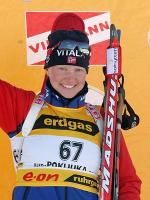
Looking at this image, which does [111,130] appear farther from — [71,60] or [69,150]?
[71,60]

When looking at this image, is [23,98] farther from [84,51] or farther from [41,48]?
[41,48]

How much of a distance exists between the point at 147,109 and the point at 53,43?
637mm

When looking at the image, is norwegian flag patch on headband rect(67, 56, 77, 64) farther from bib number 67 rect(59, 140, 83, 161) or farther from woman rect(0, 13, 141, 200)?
bib number 67 rect(59, 140, 83, 161)

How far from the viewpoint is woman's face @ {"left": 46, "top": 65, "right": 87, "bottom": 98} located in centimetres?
160

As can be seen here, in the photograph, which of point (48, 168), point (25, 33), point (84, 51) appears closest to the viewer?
point (48, 168)

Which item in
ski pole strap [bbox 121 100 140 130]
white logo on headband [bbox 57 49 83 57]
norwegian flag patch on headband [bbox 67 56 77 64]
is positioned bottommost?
ski pole strap [bbox 121 100 140 130]

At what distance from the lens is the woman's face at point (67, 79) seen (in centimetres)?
160

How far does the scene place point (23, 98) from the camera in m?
1.63

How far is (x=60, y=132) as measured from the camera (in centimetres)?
159

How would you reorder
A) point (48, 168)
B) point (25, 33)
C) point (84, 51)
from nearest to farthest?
point (48, 168) < point (84, 51) < point (25, 33)

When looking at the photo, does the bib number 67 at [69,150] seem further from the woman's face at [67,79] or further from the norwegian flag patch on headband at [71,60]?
the norwegian flag patch on headband at [71,60]

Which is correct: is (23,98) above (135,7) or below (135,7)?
below

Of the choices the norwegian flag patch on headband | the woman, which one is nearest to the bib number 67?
the woman

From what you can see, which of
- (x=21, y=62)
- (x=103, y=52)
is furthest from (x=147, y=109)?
(x=21, y=62)
